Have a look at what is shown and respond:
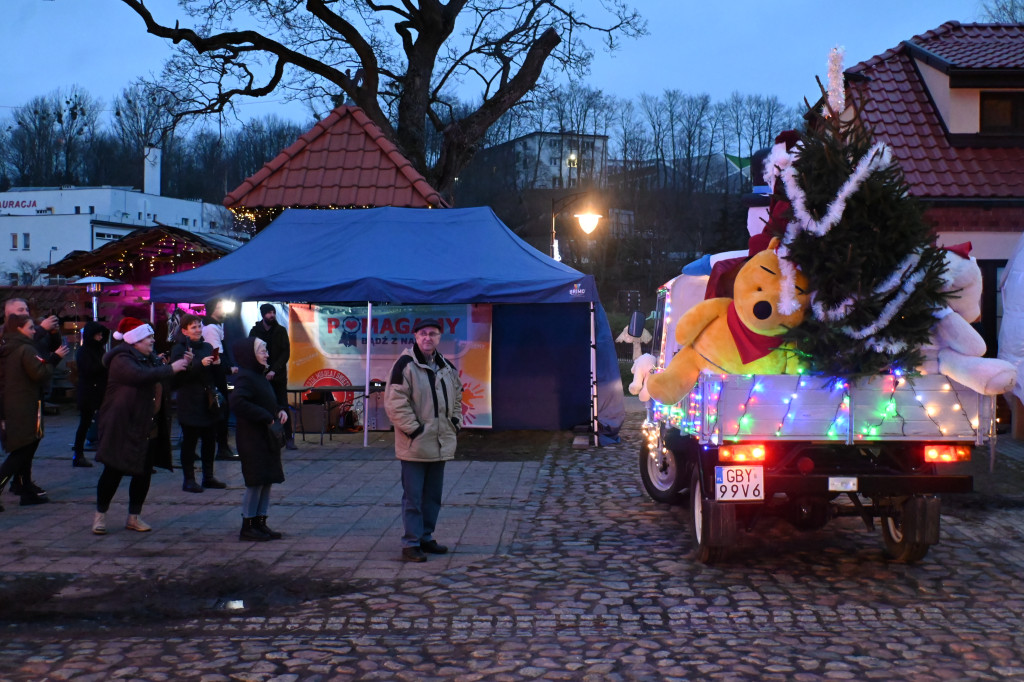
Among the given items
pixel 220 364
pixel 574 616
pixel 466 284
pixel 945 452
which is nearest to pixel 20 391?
pixel 220 364

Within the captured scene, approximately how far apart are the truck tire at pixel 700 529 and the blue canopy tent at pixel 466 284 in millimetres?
5624

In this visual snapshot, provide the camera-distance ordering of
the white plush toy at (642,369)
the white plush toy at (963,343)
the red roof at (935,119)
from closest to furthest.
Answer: the white plush toy at (963,343), the white plush toy at (642,369), the red roof at (935,119)

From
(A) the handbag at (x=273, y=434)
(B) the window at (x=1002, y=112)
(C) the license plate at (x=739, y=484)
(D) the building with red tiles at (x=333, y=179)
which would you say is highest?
(B) the window at (x=1002, y=112)

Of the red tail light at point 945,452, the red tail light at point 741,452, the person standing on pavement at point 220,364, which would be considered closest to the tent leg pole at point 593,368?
the person standing on pavement at point 220,364

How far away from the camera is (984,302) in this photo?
611 inches

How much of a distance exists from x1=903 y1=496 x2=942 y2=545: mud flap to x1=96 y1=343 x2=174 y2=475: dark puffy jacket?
5.70 m

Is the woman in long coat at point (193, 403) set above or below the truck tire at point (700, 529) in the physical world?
above

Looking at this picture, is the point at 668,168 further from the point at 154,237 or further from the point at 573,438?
the point at 573,438

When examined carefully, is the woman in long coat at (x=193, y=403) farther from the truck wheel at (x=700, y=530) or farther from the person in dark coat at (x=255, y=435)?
the truck wheel at (x=700, y=530)

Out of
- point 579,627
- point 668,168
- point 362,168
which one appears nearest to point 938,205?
point 362,168

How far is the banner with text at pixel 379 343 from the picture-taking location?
1502 centimetres

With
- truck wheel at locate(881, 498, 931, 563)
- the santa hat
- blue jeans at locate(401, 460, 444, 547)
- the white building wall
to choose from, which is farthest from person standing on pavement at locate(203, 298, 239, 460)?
the white building wall

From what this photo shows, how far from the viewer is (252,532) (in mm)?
8148

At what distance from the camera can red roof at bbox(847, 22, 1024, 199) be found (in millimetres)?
15578
